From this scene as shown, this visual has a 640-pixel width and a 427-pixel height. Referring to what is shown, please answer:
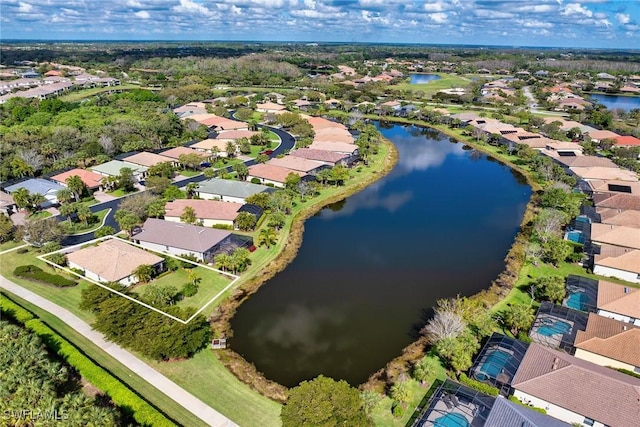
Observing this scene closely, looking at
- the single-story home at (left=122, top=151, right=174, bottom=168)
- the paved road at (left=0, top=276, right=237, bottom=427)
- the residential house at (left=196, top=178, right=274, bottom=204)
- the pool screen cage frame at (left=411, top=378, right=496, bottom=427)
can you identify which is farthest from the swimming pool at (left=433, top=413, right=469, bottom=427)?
the single-story home at (left=122, top=151, right=174, bottom=168)

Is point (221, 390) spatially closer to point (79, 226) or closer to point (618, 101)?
point (79, 226)

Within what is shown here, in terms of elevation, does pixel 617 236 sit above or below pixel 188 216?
above

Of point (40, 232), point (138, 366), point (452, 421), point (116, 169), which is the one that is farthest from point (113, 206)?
point (452, 421)

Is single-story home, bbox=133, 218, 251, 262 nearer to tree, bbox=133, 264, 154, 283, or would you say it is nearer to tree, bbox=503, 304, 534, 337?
tree, bbox=133, 264, 154, 283

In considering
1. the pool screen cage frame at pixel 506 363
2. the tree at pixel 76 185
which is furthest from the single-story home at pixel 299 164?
the pool screen cage frame at pixel 506 363

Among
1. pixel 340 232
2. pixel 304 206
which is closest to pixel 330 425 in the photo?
pixel 340 232
